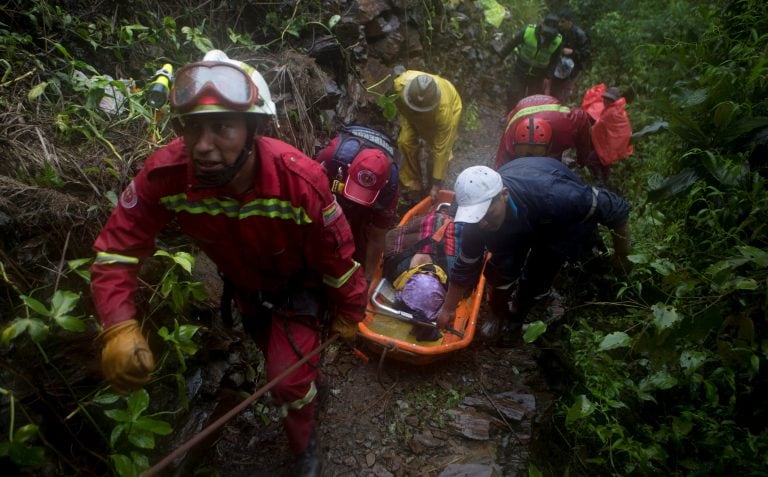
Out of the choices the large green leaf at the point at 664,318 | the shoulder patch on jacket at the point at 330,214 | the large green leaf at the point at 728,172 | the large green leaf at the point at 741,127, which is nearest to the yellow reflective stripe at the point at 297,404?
the shoulder patch on jacket at the point at 330,214

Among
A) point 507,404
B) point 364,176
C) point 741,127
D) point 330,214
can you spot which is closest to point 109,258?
point 330,214

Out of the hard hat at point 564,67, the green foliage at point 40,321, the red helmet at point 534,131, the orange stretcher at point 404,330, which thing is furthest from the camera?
the hard hat at point 564,67

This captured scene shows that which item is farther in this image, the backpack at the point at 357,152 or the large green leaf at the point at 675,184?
the backpack at the point at 357,152

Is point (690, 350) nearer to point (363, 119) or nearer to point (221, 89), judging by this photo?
point (221, 89)

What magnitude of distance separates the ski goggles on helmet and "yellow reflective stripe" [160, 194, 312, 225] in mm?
371

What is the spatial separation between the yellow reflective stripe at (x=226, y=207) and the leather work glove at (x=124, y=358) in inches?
20.0

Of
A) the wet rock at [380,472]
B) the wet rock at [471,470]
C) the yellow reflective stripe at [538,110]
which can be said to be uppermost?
the yellow reflective stripe at [538,110]

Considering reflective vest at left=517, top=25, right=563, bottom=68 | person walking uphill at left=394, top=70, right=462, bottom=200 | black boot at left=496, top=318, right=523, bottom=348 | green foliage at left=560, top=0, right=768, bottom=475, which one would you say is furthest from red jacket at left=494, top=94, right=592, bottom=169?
reflective vest at left=517, top=25, right=563, bottom=68

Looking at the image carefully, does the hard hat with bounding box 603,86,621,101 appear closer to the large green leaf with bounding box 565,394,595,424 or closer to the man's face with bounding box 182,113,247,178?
the large green leaf with bounding box 565,394,595,424

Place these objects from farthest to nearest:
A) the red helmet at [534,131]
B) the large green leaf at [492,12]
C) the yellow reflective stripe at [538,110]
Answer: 1. the large green leaf at [492,12]
2. the yellow reflective stripe at [538,110]
3. the red helmet at [534,131]

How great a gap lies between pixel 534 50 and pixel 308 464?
5.49 meters

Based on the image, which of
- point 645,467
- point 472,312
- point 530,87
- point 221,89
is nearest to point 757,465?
point 645,467

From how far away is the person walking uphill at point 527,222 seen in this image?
101 inches

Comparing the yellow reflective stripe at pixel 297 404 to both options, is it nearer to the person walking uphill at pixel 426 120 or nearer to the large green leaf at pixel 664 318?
the large green leaf at pixel 664 318
